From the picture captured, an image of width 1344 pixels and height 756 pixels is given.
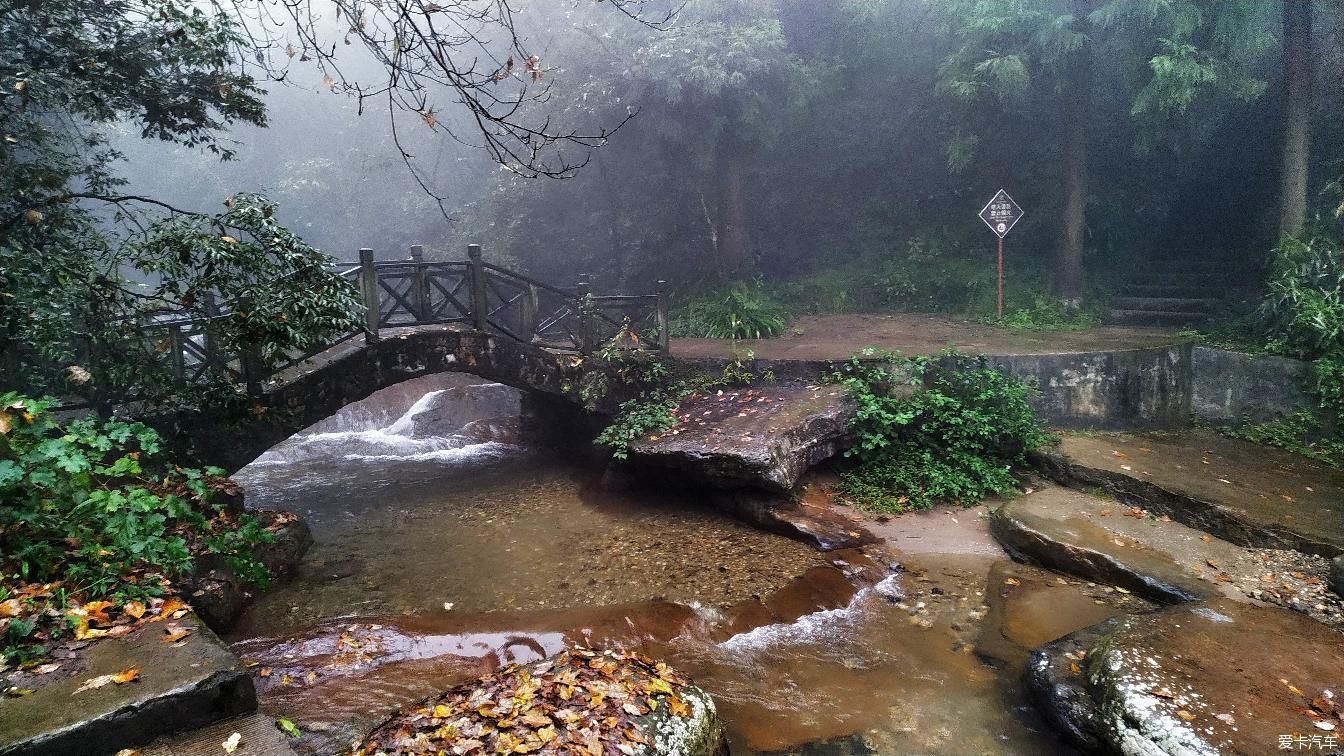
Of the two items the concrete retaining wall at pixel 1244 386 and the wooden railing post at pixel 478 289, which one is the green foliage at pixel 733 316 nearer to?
the wooden railing post at pixel 478 289

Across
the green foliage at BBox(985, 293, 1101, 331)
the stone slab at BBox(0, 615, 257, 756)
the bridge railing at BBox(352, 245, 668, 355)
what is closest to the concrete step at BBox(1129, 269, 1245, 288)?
the green foliage at BBox(985, 293, 1101, 331)

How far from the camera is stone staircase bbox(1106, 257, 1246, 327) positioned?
37.9 ft

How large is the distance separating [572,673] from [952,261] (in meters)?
13.3

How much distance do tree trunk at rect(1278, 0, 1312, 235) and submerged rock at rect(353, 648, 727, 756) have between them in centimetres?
1142

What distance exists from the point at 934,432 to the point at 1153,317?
225 inches

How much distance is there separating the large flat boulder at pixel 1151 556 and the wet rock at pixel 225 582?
6.73 meters

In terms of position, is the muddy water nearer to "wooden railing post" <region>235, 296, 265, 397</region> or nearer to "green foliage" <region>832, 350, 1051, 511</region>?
"green foliage" <region>832, 350, 1051, 511</region>

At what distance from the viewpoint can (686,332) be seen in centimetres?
1345

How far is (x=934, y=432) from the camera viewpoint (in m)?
8.99

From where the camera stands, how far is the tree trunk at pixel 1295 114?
9.91 meters

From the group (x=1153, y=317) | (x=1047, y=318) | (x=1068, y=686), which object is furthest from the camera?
(x=1047, y=318)

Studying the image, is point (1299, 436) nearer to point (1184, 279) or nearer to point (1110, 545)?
point (1110, 545)

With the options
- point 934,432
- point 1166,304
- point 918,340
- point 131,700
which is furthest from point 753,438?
point 1166,304

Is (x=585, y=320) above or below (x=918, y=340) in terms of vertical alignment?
above
